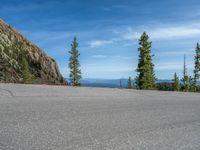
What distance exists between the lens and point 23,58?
85.1m

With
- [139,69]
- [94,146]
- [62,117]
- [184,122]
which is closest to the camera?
[94,146]

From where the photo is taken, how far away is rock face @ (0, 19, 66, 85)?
278 ft

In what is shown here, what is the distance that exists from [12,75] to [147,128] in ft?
247

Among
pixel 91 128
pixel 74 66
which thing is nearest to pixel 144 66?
pixel 74 66

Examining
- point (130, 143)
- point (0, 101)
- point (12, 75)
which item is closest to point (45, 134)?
point (130, 143)

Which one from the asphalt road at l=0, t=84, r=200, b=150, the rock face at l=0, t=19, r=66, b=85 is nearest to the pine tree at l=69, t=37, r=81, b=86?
the rock face at l=0, t=19, r=66, b=85

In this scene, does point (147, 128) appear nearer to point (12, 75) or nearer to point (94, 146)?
point (94, 146)

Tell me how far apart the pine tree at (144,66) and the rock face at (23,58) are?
32.1m

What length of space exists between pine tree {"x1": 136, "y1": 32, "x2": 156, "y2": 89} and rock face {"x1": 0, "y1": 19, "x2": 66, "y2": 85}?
32.1m

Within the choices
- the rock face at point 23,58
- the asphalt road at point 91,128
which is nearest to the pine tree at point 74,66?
the rock face at point 23,58

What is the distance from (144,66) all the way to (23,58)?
3659 centimetres

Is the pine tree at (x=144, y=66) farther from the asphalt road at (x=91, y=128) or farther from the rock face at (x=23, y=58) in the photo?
the asphalt road at (x=91, y=128)

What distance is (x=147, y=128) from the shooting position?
5.42 metres

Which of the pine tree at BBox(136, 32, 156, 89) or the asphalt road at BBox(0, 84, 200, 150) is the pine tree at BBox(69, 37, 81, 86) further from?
the asphalt road at BBox(0, 84, 200, 150)
